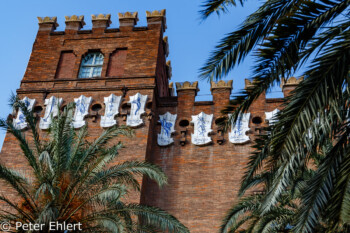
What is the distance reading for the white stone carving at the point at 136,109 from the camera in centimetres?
1702

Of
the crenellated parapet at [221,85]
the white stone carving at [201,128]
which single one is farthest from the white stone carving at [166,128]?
the crenellated parapet at [221,85]

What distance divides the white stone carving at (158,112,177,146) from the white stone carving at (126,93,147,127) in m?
0.73

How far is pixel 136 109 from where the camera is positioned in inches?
683

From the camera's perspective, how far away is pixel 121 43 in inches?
768

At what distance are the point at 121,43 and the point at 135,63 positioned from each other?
122cm

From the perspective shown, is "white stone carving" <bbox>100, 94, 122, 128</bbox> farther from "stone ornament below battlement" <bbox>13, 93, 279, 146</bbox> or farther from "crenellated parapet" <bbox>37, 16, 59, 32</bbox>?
"crenellated parapet" <bbox>37, 16, 59, 32</bbox>

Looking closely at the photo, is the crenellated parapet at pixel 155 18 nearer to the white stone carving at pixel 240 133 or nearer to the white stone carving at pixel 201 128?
the white stone carving at pixel 201 128

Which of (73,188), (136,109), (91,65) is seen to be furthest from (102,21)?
(73,188)

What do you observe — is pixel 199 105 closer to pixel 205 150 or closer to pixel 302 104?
pixel 205 150

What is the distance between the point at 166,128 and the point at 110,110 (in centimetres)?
177

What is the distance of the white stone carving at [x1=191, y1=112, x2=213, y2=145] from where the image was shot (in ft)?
55.6

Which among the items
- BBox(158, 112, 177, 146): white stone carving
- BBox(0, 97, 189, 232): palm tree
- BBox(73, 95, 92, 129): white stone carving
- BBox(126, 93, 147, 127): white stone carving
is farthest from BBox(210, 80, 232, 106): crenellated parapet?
BBox(0, 97, 189, 232): palm tree

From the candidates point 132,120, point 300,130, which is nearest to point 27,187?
point 132,120

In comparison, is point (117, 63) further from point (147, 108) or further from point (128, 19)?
point (147, 108)
